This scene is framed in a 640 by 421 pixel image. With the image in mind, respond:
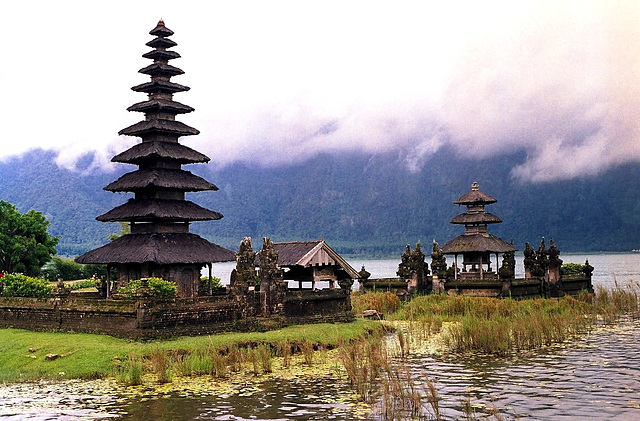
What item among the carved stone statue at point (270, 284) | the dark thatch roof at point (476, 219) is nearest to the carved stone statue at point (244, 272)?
the carved stone statue at point (270, 284)

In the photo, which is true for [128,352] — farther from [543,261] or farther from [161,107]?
[543,261]

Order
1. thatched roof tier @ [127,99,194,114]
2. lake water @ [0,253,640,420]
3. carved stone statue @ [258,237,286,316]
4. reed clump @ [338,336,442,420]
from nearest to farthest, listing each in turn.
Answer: reed clump @ [338,336,442,420] → lake water @ [0,253,640,420] → carved stone statue @ [258,237,286,316] → thatched roof tier @ [127,99,194,114]

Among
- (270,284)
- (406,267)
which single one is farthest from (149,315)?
(406,267)

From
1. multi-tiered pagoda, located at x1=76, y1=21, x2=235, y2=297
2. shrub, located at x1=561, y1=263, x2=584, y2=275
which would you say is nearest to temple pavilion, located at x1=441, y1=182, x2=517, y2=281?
shrub, located at x1=561, y1=263, x2=584, y2=275

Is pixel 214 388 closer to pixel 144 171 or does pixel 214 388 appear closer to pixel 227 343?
pixel 227 343

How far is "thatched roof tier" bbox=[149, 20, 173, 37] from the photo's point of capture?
42.5 m

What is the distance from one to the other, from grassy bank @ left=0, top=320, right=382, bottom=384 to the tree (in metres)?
28.9

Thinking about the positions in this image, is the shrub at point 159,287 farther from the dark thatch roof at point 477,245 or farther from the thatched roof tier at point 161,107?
the dark thatch roof at point 477,245

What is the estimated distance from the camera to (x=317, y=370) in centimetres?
2725

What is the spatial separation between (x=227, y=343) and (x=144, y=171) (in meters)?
13.7

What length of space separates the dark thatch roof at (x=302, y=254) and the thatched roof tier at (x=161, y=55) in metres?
12.4

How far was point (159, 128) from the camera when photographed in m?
40.2

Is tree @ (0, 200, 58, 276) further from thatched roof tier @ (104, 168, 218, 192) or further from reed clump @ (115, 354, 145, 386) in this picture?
reed clump @ (115, 354, 145, 386)

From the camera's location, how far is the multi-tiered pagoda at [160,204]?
3747cm
